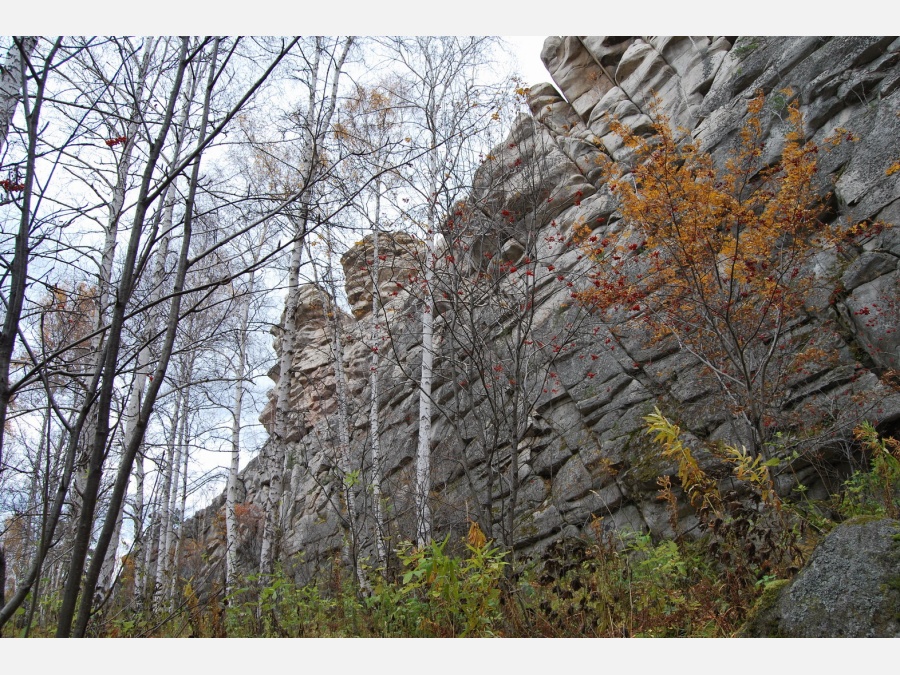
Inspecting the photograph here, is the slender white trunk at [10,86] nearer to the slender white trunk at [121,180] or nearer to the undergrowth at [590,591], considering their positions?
the slender white trunk at [121,180]

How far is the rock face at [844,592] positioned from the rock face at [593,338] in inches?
59.8

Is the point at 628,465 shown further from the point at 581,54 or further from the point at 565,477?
the point at 581,54

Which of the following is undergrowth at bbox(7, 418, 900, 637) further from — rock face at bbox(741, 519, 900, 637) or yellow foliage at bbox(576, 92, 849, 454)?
yellow foliage at bbox(576, 92, 849, 454)

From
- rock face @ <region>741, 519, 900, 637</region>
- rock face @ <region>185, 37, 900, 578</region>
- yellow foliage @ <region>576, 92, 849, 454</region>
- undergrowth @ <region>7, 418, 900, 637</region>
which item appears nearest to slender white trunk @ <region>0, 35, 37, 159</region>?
undergrowth @ <region>7, 418, 900, 637</region>

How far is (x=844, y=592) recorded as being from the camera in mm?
2102

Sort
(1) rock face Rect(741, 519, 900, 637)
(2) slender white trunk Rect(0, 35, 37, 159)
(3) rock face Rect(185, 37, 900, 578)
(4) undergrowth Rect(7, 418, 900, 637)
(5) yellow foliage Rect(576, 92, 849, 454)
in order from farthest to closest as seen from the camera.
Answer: (5) yellow foliage Rect(576, 92, 849, 454) < (3) rock face Rect(185, 37, 900, 578) < (4) undergrowth Rect(7, 418, 900, 637) < (1) rock face Rect(741, 519, 900, 637) < (2) slender white trunk Rect(0, 35, 37, 159)

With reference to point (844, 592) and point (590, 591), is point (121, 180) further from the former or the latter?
point (844, 592)

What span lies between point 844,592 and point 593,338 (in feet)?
17.1

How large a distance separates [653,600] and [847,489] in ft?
9.26

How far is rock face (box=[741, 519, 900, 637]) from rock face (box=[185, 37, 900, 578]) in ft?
4.98

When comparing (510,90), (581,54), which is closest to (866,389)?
(510,90)

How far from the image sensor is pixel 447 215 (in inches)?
165

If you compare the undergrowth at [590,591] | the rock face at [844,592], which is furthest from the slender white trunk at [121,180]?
the rock face at [844,592]

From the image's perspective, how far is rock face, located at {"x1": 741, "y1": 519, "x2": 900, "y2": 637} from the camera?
2021 millimetres
